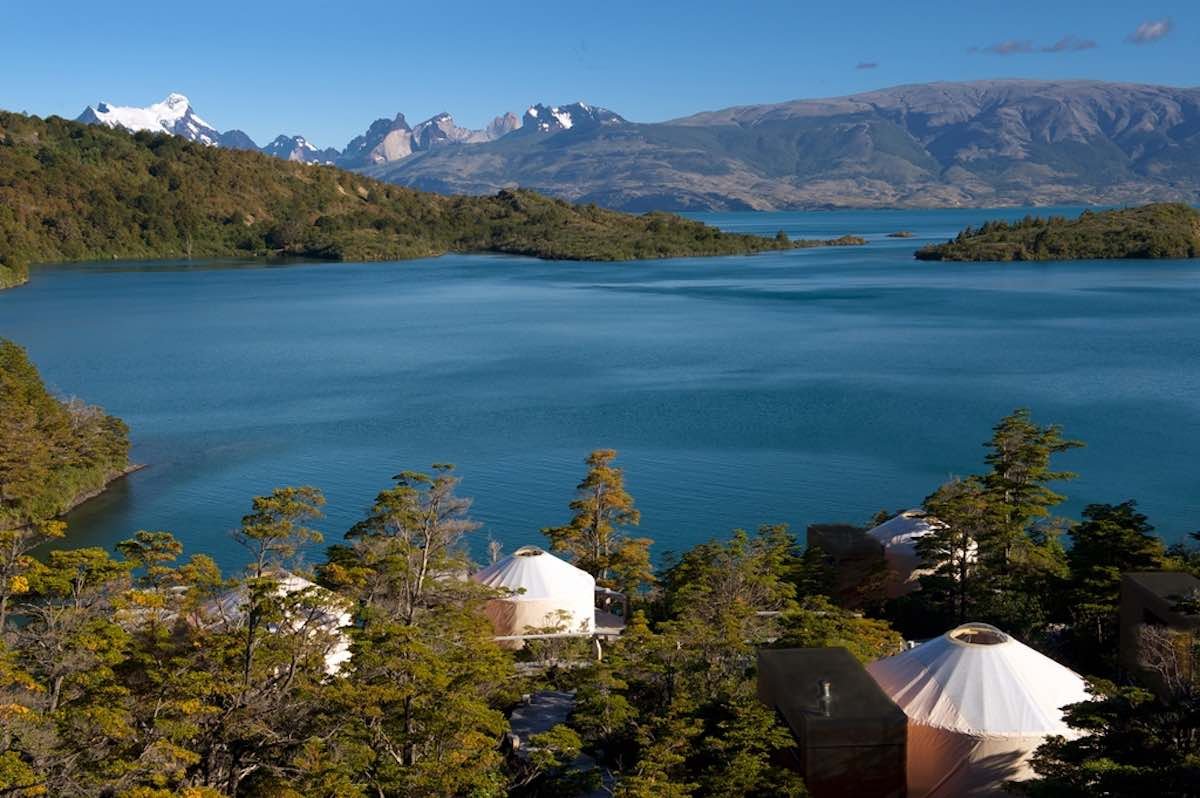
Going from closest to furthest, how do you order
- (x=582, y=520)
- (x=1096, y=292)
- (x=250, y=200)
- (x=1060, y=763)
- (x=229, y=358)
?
(x=1060, y=763) → (x=582, y=520) → (x=229, y=358) → (x=1096, y=292) → (x=250, y=200)

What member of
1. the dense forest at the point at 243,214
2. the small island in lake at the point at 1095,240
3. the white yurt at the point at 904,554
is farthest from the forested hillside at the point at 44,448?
the small island in lake at the point at 1095,240

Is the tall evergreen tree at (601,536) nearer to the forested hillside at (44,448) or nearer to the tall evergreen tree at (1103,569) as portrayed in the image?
the tall evergreen tree at (1103,569)

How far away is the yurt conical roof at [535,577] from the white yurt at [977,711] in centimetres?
534

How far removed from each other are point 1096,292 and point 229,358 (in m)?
46.4

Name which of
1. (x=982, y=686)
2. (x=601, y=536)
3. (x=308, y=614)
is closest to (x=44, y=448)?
(x=601, y=536)

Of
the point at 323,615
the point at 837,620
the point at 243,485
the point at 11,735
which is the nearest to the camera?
the point at 11,735

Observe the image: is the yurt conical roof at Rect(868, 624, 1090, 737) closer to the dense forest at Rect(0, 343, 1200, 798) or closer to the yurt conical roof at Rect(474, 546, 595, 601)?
the dense forest at Rect(0, 343, 1200, 798)

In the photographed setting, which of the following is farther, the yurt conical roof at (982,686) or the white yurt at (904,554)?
the white yurt at (904,554)

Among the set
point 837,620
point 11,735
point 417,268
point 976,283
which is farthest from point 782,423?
point 417,268

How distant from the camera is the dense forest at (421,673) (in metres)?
7.45

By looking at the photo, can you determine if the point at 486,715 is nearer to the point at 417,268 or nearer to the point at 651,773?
the point at 651,773

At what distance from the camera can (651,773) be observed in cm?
842

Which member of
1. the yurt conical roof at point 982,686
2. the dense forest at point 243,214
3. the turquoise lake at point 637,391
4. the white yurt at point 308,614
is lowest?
the turquoise lake at point 637,391

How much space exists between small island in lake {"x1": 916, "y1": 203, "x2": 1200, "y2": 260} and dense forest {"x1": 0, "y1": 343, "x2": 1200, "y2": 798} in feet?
261
